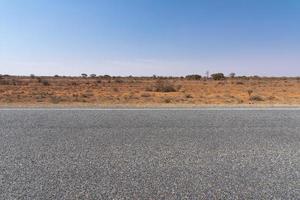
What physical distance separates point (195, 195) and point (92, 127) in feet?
13.6

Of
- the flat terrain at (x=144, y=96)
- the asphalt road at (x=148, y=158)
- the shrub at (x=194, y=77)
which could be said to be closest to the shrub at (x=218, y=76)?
the shrub at (x=194, y=77)

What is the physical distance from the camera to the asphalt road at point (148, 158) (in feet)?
11.7

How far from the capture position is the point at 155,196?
→ 11.2ft

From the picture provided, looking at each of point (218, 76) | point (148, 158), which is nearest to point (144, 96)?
A: point (148, 158)

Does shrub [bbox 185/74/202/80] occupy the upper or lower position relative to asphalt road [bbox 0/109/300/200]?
upper

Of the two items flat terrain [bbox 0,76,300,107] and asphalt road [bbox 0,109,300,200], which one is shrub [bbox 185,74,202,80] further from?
asphalt road [bbox 0,109,300,200]

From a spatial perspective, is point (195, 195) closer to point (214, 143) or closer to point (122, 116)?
point (214, 143)

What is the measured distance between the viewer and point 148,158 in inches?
187

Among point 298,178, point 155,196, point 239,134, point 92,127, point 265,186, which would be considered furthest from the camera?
point 92,127

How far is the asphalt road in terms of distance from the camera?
3561 mm

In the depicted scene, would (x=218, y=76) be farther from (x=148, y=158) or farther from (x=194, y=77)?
(x=148, y=158)

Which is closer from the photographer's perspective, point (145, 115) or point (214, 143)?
point (214, 143)

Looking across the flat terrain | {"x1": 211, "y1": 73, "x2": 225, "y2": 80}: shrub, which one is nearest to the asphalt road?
the flat terrain

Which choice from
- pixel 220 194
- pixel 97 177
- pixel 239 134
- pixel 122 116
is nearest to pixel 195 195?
pixel 220 194
